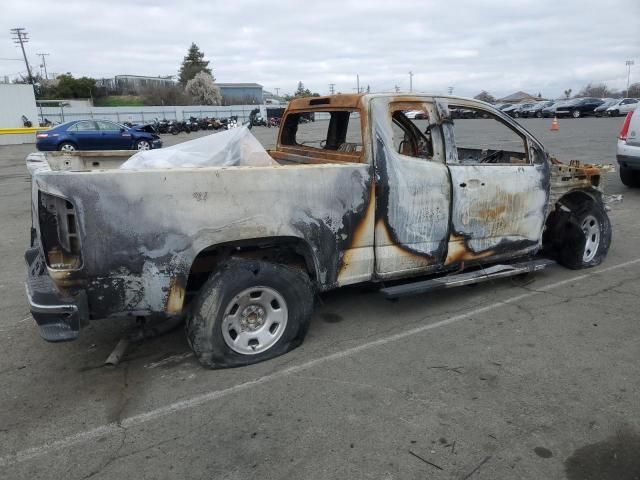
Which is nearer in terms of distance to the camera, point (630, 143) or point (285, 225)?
point (285, 225)

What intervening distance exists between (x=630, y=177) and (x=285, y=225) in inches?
369

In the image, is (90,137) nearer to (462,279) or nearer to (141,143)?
(141,143)

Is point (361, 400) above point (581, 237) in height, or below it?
below

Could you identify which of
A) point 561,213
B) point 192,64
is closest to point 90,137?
point 561,213

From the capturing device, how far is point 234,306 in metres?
3.56

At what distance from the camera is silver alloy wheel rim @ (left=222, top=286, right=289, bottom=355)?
3.55m

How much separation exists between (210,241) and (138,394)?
108cm

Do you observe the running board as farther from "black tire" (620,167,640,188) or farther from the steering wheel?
"black tire" (620,167,640,188)

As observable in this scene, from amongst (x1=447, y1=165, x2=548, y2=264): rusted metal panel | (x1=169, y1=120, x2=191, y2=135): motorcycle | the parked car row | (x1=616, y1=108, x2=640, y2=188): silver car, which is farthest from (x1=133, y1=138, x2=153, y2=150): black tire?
the parked car row

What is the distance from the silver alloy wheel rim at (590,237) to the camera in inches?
219

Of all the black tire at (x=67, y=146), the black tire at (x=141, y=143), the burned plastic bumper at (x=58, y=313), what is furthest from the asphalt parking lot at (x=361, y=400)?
the black tire at (x=141, y=143)

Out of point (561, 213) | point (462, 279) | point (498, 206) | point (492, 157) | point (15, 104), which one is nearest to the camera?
point (462, 279)

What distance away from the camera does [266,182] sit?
11.5 feet

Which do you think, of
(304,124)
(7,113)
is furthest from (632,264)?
(7,113)
